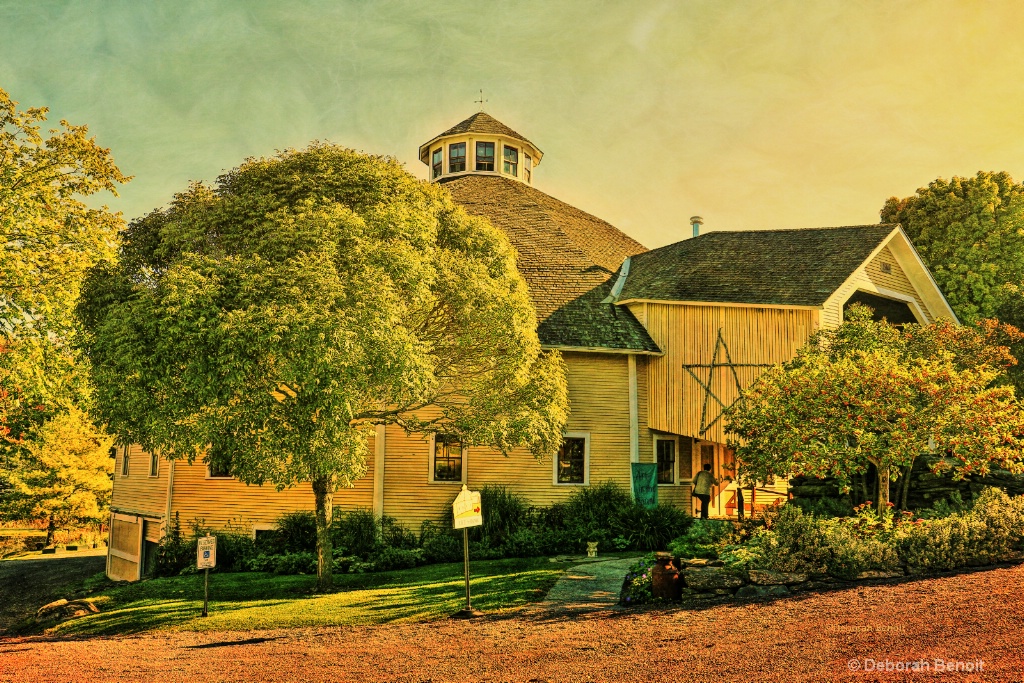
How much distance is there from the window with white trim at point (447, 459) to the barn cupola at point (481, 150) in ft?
58.9

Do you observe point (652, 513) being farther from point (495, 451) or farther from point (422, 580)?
point (422, 580)

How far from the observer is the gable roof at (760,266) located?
21.6 m

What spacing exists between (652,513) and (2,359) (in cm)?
1690

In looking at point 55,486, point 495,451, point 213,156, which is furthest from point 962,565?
point 55,486

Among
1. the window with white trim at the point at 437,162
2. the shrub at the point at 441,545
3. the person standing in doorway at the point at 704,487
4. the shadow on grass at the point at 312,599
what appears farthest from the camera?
the window with white trim at the point at 437,162

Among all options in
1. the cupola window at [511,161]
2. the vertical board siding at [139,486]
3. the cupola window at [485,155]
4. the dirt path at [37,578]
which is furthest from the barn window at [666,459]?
the dirt path at [37,578]

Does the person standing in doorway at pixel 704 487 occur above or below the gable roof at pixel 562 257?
below

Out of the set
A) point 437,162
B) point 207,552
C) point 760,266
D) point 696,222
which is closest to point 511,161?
point 437,162

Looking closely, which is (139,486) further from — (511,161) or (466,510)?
(511,161)

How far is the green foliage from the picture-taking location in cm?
1573

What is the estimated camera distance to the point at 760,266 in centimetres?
2336

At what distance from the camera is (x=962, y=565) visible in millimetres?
13883

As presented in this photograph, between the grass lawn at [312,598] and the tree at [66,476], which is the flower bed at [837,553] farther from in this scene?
the tree at [66,476]

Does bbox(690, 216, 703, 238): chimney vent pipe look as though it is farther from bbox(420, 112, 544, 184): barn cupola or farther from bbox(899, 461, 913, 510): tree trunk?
bbox(899, 461, 913, 510): tree trunk
